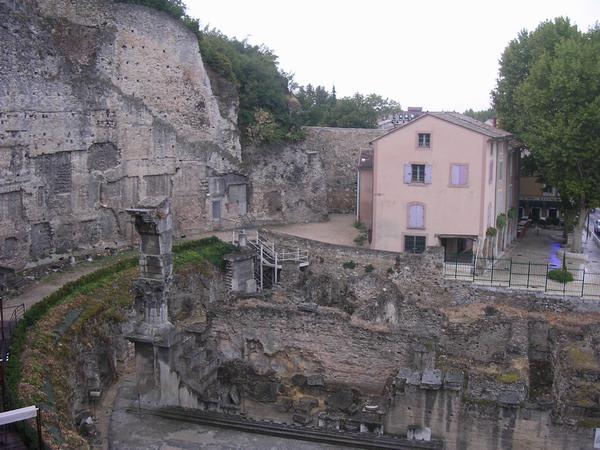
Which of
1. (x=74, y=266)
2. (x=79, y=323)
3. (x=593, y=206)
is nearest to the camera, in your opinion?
(x=79, y=323)

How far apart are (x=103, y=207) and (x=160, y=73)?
812 centimetres

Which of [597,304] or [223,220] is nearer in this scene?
[597,304]

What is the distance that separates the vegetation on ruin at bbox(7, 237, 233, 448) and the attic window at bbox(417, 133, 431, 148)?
12406mm

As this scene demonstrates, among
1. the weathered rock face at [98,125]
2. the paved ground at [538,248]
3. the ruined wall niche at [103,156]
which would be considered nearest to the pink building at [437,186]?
the paved ground at [538,248]

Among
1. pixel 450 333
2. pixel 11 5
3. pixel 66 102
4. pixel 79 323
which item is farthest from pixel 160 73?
pixel 450 333

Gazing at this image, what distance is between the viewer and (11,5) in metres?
29.8

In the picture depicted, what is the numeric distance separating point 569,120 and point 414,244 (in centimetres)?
953

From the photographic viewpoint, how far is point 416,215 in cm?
3434

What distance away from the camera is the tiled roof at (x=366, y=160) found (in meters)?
42.1

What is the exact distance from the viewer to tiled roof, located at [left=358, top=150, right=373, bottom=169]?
4209 centimetres

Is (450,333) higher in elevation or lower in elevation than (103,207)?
lower

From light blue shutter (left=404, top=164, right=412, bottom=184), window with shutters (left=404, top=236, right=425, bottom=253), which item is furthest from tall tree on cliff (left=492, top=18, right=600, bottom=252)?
window with shutters (left=404, top=236, right=425, bottom=253)

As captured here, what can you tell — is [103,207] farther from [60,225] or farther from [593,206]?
[593,206]

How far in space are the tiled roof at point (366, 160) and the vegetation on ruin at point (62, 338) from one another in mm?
14312
